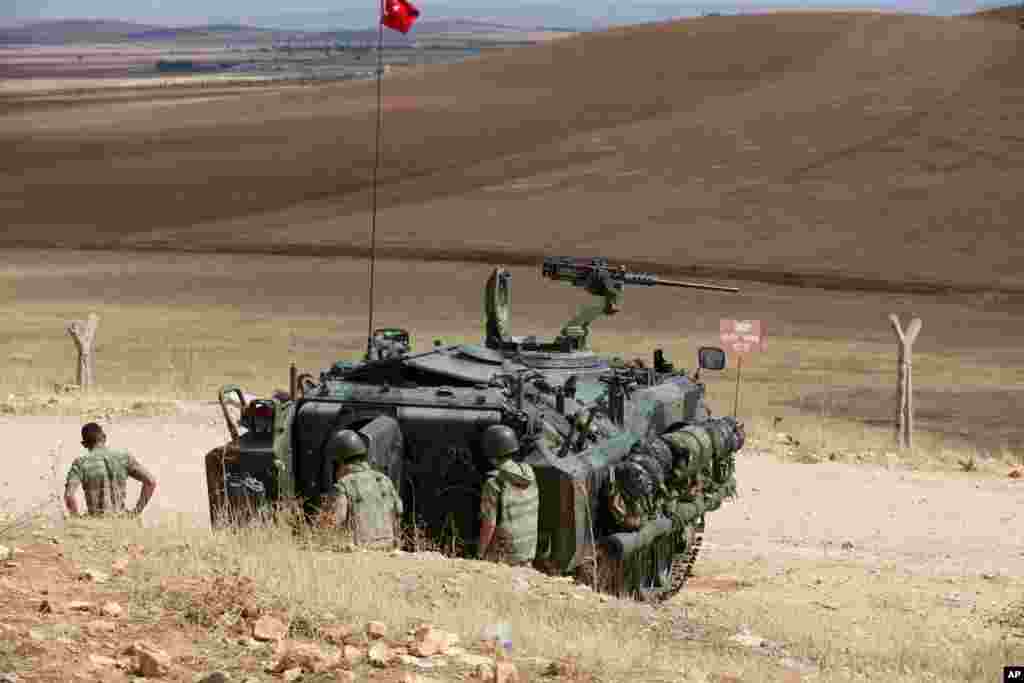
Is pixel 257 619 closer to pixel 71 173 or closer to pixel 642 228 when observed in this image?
pixel 642 228

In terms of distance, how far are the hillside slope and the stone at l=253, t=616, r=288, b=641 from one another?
139ft

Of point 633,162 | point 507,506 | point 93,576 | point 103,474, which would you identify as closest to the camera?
point 93,576

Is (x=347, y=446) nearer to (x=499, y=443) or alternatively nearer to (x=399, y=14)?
(x=499, y=443)

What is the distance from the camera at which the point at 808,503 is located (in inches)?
813

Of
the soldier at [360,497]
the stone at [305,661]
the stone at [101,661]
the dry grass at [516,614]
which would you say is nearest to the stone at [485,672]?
the dry grass at [516,614]

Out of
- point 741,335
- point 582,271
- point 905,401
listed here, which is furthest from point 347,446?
point 905,401

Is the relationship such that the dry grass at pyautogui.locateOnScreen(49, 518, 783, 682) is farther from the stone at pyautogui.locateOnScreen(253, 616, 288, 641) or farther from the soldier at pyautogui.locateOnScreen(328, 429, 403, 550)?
the soldier at pyautogui.locateOnScreen(328, 429, 403, 550)

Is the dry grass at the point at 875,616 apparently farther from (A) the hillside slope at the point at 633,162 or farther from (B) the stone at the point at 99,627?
(A) the hillside slope at the point at 633,162

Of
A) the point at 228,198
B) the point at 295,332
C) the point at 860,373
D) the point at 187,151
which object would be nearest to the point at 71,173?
the point at 187,151

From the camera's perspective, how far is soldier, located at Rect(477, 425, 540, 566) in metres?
12.4

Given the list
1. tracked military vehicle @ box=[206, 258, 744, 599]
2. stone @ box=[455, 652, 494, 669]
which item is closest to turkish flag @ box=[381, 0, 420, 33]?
tracked military vehicle @ box=[206, 258, 744, 599]

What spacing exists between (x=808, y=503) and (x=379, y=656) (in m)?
12.1

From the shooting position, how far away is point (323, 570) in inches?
438

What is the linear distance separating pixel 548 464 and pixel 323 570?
→ 2.13 meters
